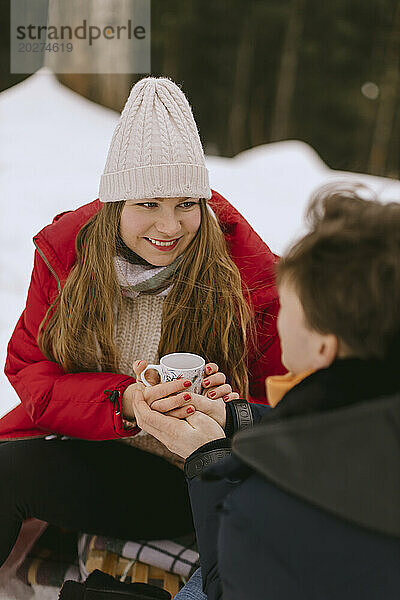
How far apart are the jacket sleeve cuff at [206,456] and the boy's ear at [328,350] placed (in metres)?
0.32

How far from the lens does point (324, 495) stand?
668mm

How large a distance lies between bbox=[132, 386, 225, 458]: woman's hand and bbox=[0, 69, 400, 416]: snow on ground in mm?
2012

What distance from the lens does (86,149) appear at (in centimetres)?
405

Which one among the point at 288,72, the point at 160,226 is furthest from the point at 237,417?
the point at 288,72

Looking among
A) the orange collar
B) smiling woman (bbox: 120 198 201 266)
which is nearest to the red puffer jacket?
smiling woman (bbox: 120 198 201 266)

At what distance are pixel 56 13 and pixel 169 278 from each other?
102 inches

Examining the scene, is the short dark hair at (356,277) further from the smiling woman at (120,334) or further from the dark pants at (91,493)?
the dark pants at (91,493)

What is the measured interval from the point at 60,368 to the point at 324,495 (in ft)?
2.91

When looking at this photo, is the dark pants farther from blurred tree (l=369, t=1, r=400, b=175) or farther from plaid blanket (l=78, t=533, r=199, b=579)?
blurred tree (l=369, t=1, r=400, b=175)

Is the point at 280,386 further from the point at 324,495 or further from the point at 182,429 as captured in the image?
the point at 182,429

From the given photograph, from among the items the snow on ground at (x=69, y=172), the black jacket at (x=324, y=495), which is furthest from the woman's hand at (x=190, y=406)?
the snow on ground at (x=69, y=172)

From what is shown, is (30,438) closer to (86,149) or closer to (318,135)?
(86,149)

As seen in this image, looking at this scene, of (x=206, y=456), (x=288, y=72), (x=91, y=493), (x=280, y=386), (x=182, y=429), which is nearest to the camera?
(x=280, y=386)

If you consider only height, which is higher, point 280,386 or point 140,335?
point 280,386
